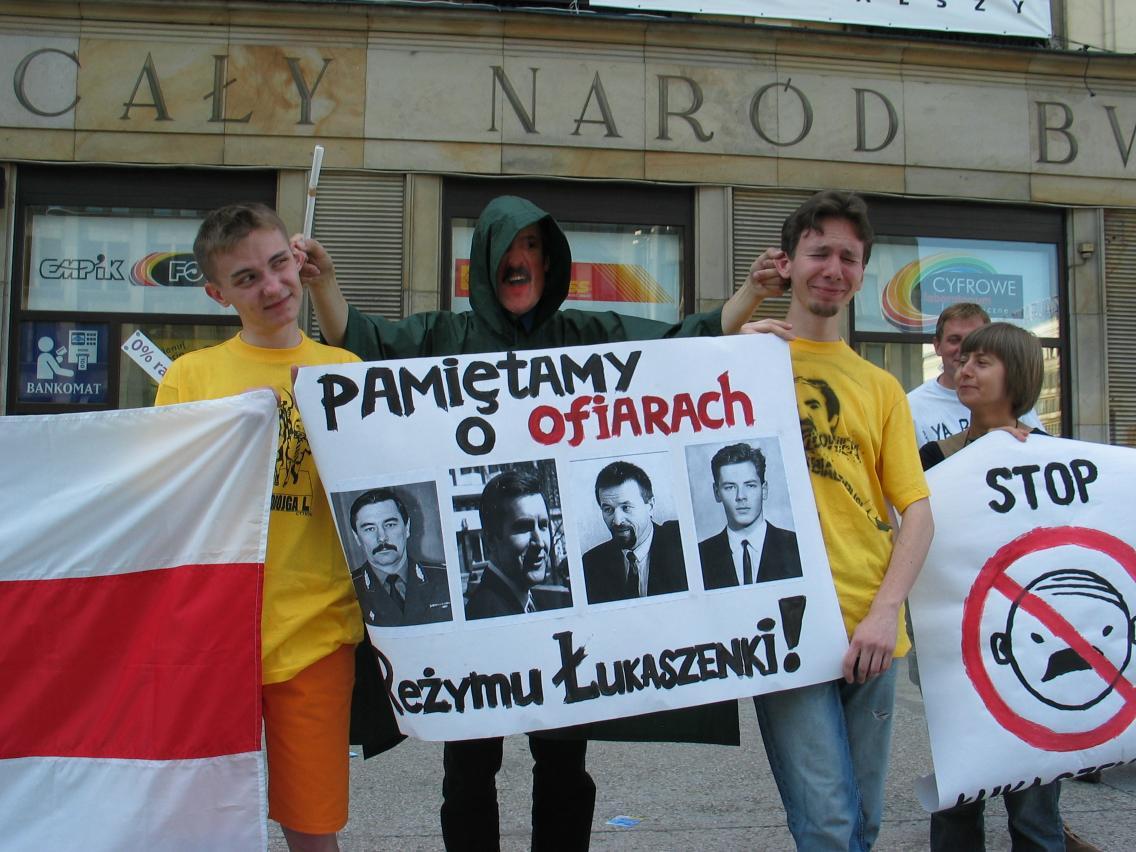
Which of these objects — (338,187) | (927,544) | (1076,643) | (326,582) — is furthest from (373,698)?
(338,187)

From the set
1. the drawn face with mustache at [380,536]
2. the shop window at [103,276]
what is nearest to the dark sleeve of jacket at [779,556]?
the drawn face with mustache at [380,536]

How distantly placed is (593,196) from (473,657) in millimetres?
6581

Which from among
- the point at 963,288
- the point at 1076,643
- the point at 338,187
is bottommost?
the point at 1076,643

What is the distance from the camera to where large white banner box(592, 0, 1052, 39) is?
27.4ft

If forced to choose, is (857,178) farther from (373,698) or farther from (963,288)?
(373,698)

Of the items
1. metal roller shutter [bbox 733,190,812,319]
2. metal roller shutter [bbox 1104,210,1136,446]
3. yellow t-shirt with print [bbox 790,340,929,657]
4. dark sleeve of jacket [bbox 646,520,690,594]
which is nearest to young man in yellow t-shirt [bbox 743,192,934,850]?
yellow t-shirt with print [bbox 790,340,929,657]

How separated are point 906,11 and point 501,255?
743 cm

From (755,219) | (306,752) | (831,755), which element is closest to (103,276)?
(755,219)

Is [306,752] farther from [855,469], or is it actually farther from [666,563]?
[855,469]

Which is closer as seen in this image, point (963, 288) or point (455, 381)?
point (455, 381)

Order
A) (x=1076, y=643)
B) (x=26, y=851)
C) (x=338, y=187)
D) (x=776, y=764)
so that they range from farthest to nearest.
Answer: (x=338, y=187)
(x=1076, y=643)
(x=776, y=764)
(x=26, y=851)

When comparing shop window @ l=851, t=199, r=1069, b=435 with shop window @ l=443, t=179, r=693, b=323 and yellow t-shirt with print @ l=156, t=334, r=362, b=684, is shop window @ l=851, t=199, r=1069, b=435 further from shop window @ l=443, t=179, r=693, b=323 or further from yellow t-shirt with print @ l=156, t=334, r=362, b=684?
yellow t-shirt with print @ l=156, t=334, r=362, b=684

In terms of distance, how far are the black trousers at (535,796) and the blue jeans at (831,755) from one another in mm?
573

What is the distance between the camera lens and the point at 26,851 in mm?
2197
